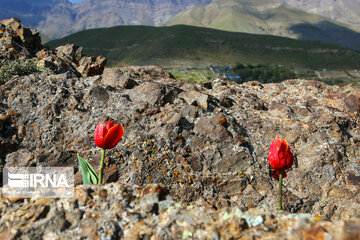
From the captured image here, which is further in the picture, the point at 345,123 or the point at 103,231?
the point at 345,123

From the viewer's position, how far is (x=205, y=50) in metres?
106

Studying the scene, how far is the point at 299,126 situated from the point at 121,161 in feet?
14.1

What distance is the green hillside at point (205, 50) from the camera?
9650cm

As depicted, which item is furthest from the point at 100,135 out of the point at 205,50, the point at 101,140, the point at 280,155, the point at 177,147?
the point at 205,50

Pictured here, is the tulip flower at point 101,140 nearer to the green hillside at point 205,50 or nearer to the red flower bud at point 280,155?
the red flower bud at point 280,155

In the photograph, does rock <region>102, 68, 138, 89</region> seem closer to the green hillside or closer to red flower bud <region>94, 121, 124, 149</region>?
red flower bud <region>94, 121, 124, 149</region>

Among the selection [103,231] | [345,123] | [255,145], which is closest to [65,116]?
[103,231]

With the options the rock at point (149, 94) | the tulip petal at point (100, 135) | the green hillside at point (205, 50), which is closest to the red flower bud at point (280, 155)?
the tulip petal at point (100, 135)

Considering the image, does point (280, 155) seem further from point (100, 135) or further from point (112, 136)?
point (100, 135)

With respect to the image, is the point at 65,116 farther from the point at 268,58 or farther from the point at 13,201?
the point at 268,58

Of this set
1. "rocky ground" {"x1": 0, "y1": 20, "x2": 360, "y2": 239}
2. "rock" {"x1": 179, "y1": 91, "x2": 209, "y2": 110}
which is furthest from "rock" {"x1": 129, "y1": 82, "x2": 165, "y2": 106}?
"rock" {"x1": 179, "y1": 91, "x2": 209, "y2": 110}

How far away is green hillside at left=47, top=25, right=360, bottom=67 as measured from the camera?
96500mm

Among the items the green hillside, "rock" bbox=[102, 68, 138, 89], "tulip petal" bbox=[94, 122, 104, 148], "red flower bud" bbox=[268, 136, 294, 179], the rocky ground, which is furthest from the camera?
the green hillside

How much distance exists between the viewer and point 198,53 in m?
102
